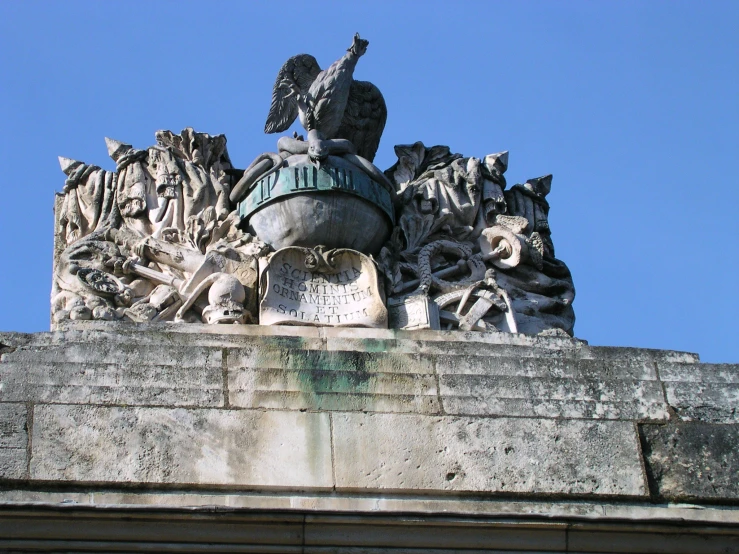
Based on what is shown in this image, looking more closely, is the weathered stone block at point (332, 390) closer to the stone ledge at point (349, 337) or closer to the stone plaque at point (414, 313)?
the stone ledge at point (349, 337)

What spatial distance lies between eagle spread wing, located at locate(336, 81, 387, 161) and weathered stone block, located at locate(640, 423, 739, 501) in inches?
207

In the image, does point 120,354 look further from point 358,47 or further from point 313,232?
point 358,47

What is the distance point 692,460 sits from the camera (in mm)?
13375

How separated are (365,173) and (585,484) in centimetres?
451

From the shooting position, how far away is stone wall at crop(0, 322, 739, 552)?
41.3 ft

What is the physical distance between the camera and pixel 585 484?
13047 millimetres

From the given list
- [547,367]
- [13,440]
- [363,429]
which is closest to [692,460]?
[547,367]

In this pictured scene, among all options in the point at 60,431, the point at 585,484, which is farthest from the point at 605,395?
the point at 60,431

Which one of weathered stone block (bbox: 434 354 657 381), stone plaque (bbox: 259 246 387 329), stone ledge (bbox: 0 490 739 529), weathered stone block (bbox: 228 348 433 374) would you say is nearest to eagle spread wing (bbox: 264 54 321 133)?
stone plaque (bbox: 259 246 387 329)

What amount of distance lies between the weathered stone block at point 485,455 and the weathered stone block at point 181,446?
1.00 feet

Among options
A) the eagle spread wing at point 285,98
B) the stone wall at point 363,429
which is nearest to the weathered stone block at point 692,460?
the stone wall at point 363,429

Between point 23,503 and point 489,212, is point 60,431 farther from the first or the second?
point 489,212

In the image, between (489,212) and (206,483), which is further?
(489,212)

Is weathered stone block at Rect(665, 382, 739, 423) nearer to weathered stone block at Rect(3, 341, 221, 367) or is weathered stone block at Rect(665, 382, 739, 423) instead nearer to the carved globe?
the carved globe
